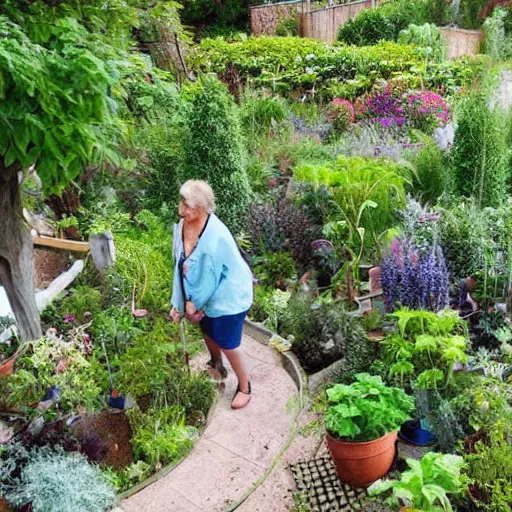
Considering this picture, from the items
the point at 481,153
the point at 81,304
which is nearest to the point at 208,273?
the point at 81,304

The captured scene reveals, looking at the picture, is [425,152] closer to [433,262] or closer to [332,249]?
[332,249]

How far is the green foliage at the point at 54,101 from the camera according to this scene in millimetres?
2893

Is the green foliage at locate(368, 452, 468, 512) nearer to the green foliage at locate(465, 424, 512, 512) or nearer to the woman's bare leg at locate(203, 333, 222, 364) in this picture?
the green foliage at locate(465, 424, 512, 512)

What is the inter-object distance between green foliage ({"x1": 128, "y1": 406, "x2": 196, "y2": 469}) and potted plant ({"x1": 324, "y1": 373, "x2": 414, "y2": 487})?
3.06ft

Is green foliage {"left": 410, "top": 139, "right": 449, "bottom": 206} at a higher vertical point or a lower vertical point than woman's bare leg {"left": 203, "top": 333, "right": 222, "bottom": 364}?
higher

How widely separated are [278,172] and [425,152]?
5.56 feet

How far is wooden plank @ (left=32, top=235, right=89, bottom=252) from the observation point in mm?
5895

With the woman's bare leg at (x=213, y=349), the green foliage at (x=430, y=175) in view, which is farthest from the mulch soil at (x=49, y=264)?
the green foliage at (x=430, y=175)

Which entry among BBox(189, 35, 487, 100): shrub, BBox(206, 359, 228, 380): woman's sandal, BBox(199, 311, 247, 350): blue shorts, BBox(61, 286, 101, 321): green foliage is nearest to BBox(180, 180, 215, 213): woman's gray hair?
BBox(199, 311, 247, 350): blue shorts

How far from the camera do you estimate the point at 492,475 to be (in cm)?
317

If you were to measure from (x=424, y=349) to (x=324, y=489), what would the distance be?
1019mm

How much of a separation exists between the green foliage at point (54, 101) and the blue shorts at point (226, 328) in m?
1.33

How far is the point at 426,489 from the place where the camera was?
9.36 ft

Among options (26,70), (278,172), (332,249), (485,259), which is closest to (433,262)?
(485,259)
